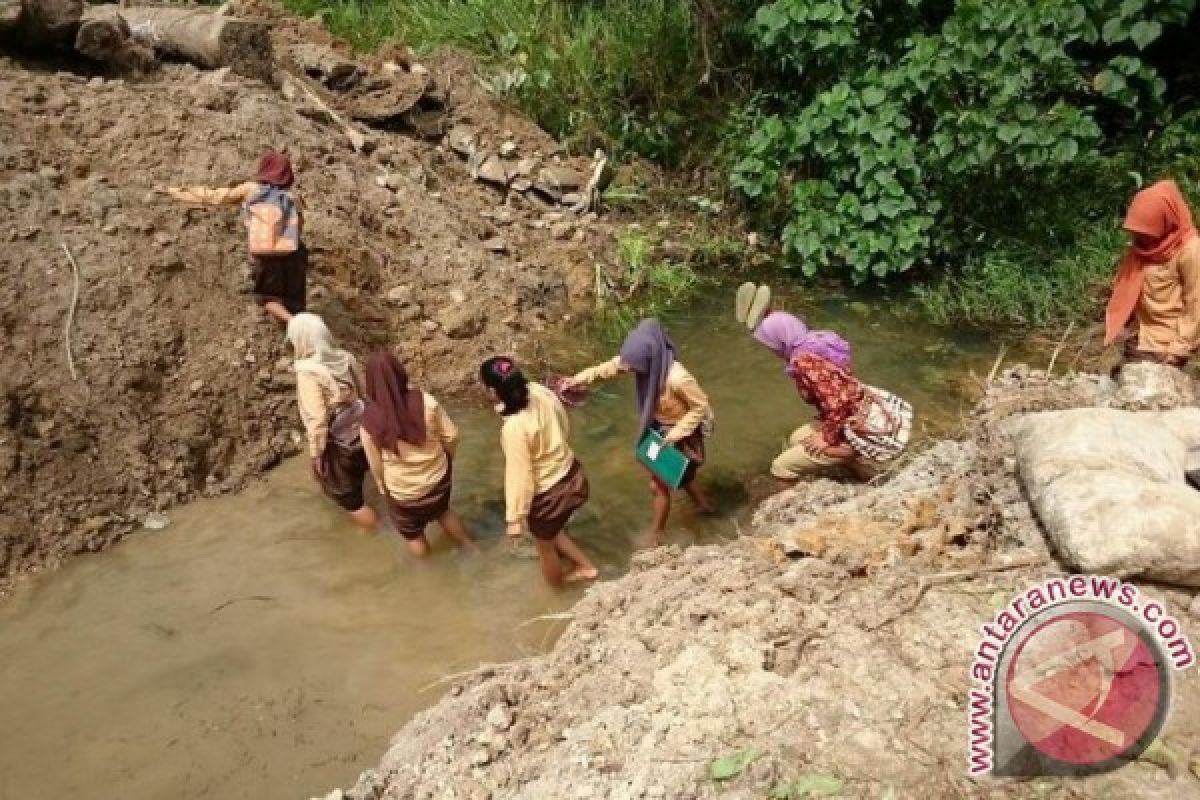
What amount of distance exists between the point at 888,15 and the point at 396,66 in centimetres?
473

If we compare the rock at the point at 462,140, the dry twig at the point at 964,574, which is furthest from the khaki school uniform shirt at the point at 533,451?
the rock at the point at 462,140

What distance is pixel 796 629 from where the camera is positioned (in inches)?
131

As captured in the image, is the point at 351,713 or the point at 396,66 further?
the point at 396,66

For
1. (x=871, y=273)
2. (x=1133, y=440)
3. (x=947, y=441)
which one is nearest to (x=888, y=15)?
(x=871, y=273)

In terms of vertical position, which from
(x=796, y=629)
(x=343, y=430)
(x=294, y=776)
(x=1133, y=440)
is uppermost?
(x=1133, y=440)

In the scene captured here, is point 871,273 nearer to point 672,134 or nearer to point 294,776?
point 672,134

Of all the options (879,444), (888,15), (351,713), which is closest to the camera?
(351,713)

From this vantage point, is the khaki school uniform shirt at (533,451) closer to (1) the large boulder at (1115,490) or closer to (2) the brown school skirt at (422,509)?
(2) the brown school skirt at (422,509)

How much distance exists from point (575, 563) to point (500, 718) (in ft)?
5.91

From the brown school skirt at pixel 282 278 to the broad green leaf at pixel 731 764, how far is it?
4560 mm

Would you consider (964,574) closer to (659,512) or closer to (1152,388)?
(1152,388)

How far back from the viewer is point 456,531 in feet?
17.2

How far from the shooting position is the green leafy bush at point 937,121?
6.79m

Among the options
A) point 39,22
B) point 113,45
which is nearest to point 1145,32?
point 113,45
